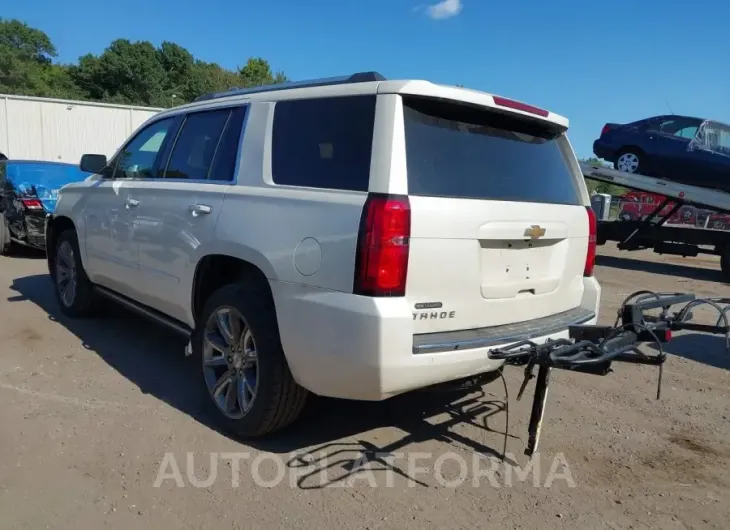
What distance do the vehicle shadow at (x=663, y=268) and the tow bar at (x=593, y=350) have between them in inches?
386

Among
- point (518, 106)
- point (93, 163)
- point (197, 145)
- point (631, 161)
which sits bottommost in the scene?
point (93, 163)

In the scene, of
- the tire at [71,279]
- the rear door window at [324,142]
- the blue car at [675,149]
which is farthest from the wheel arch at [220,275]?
the blue car at [675,149]

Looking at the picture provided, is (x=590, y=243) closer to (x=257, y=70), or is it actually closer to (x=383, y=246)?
(x=383, y=246)

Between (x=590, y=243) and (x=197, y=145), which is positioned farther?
(x=197, y=145)

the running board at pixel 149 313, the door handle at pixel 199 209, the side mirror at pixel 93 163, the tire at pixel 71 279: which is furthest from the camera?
the tire at pixel 71 279

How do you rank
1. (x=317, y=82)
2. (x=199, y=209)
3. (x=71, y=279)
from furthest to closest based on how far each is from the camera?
(x=71, y=279) → (x=199, y=209) → (x=317, y=82)

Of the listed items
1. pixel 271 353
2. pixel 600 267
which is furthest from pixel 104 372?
pixel 600 267

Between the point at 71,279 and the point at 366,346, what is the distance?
14.3 ft

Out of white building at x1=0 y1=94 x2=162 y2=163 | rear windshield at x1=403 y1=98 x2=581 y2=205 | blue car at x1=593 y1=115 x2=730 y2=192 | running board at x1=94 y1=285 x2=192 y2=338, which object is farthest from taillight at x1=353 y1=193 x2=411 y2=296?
white building at x1=0 y1=94 x2=162 y2=163

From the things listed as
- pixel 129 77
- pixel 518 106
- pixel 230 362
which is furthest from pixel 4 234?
pixel 129 77

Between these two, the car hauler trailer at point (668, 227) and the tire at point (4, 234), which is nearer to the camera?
the tire at point (4, 234)

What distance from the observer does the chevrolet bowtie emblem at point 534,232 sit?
11.0 ft

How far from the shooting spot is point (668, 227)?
12.2 metres

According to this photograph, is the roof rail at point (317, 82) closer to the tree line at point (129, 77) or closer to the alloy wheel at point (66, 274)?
the alloy wheel at point (66, 274)
